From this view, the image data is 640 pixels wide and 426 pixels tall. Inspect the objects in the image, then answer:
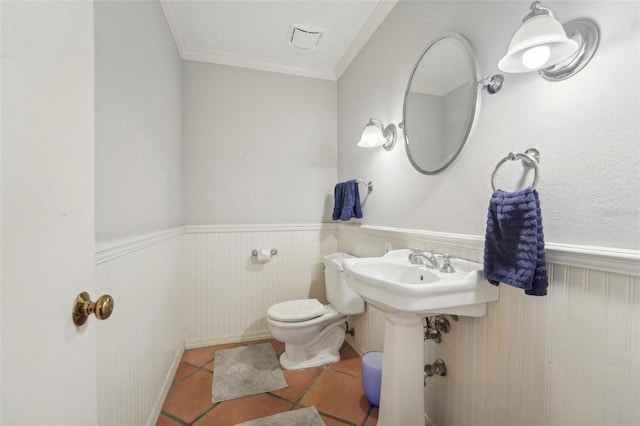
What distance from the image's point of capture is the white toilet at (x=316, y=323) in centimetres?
179

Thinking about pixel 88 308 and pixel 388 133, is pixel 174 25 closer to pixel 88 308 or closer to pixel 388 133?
pixel 388 133

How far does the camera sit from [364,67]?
201 centimetres

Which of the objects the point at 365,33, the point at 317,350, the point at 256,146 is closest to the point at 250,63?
the point at 256,146

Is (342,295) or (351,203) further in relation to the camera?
(351,203)

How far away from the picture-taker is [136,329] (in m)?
1.12

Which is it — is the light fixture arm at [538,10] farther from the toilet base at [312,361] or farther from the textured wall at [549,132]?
the toilet base at [312,361]

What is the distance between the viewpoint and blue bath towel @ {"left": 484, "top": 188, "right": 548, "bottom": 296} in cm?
79

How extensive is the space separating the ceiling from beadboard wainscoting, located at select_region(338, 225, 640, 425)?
5.23 feet

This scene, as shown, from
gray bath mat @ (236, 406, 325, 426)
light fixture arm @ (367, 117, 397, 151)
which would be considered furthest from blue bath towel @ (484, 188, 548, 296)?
gray bath mat @ (236, 406, 325, 426)

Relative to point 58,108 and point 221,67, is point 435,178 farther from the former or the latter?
point 221,67

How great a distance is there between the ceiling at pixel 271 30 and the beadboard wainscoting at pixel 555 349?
159 centimetres

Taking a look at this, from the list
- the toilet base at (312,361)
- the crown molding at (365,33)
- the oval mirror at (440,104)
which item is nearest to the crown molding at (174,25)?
the crown molding at (365,33)

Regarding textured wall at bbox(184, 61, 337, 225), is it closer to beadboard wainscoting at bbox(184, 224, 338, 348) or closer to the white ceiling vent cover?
beadboard wainscoting at bbox(184, 224, 338, 348)

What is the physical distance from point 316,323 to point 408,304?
1067 millimetres
